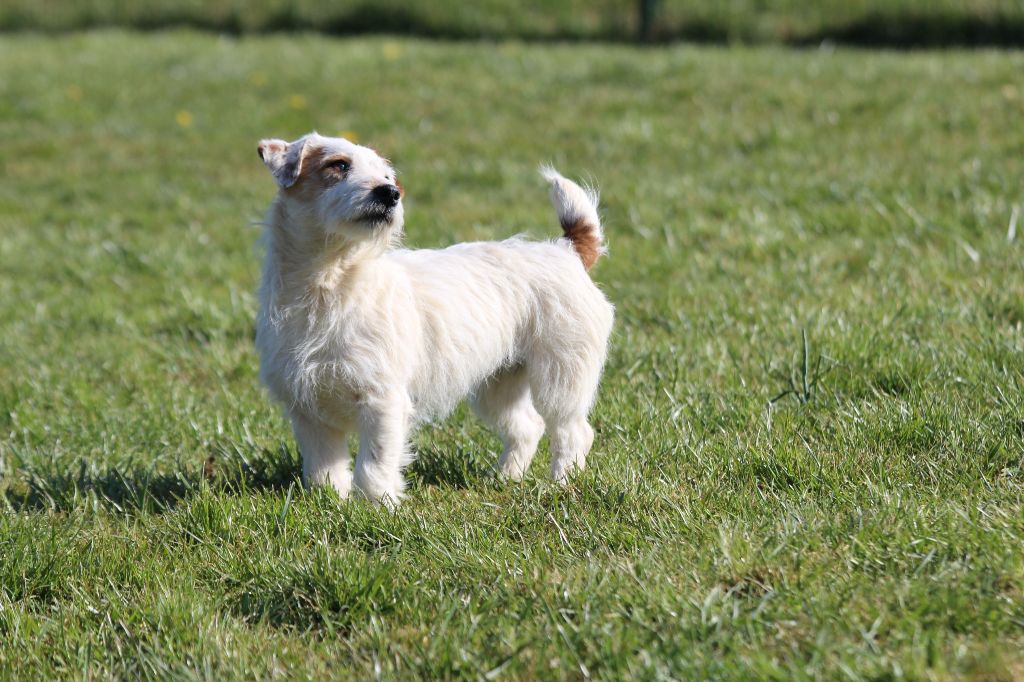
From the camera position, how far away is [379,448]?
394 cm

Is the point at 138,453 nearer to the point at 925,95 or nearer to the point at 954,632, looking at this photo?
the point at 954,632

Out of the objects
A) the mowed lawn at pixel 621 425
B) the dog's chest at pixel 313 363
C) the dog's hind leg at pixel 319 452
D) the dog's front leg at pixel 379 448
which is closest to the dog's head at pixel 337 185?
the dog's chest at pixel 313 363

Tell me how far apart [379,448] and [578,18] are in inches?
458

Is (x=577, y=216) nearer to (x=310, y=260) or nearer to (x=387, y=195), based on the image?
(x=387, y=195)

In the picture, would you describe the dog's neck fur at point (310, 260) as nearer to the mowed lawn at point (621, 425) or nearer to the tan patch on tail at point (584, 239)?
the mowed lawn at point (621, 425)

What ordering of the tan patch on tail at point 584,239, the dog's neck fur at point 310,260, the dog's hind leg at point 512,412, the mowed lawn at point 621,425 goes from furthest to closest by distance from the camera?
the tan patch on tail at point 584,239 < the dog's hind leg at point 512,412 < the dog's neck fur at point 310,260 < the mowed lawn at point 621,425

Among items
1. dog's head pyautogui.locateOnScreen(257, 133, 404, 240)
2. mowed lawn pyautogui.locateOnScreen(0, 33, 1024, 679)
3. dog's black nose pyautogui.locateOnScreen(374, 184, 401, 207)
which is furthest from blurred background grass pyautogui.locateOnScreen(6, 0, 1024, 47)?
dog's black nose pyautogui.locateOnScreen(374, 184, 401, 207)

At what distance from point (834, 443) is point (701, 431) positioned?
1.69 ft

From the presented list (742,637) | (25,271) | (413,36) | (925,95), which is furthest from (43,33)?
(742,637)

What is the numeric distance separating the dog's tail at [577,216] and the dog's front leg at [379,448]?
42.2 inches

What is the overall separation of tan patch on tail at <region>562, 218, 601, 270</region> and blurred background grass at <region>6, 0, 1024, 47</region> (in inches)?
390

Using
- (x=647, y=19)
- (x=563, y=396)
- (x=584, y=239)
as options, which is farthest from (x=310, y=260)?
(x=647, y=19)

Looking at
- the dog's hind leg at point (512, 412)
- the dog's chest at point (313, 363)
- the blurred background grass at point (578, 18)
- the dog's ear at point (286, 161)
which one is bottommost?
the dog's hind leg at point (512, 412)

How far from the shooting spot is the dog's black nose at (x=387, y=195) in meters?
3.84
